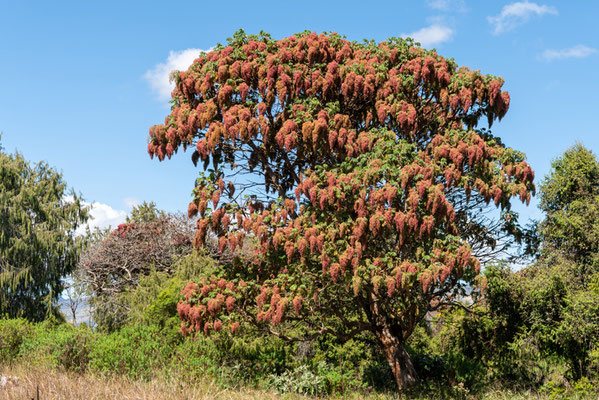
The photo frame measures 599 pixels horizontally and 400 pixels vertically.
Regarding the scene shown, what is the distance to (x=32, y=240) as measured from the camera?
25.0 m

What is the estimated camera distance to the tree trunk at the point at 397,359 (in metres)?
12.2

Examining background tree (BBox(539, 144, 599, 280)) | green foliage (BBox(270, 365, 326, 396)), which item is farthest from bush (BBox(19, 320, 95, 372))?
background tree (BBox(539, 144, 599, 280))

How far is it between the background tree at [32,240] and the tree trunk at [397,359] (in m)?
18.8

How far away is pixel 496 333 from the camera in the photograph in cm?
1341

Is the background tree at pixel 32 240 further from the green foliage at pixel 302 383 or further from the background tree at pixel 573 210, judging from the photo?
the background tree at pixel 573 210

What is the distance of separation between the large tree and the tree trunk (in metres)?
0.03

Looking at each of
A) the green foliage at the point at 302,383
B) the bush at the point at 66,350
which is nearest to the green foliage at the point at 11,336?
the bush at the point at 66,350

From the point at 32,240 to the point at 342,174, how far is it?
67.3ft

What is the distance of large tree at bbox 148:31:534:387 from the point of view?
9.48 meters

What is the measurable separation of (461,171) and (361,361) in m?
7.93

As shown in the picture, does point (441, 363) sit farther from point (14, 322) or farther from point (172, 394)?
point (14, 322)

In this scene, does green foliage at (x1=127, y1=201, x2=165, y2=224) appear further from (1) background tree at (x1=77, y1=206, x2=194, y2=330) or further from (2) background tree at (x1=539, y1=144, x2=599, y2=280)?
(2) background tree at (x1=539, y1=144, x2=599, y2=280)

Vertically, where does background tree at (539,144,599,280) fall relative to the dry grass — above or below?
above

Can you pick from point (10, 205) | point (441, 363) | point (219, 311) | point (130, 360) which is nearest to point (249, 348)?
point (130, 360)
